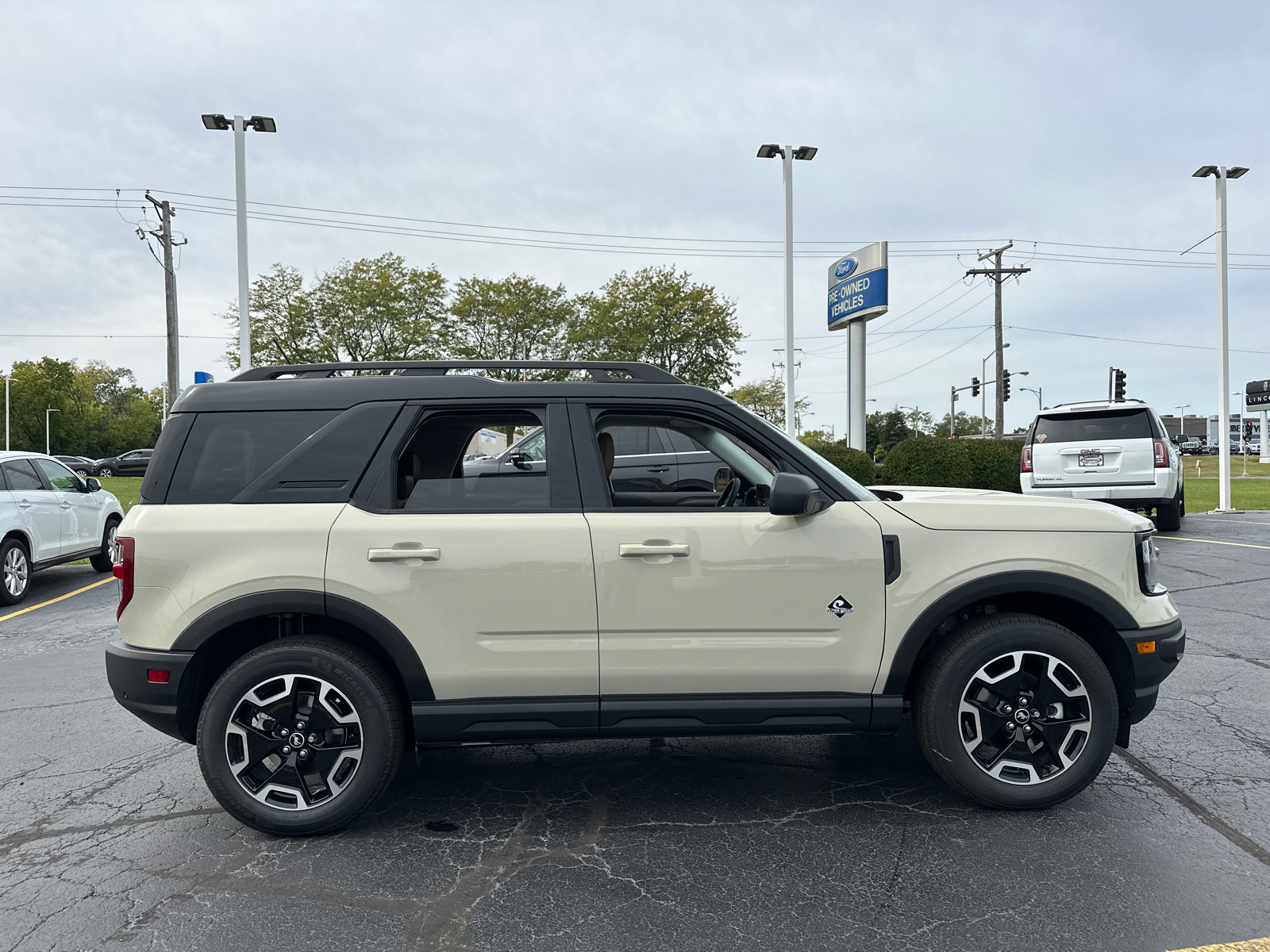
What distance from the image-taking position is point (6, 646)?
742 centimetres

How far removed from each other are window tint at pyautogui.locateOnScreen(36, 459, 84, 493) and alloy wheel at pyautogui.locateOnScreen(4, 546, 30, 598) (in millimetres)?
1236

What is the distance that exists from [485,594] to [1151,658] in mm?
2759

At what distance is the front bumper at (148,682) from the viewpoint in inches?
136

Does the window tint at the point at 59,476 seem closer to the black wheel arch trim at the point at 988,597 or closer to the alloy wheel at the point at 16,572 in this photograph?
the alloy wheel at the point at 16,572

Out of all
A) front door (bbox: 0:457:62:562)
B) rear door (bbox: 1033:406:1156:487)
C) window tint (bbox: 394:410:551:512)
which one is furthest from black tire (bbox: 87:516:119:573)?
rear door (bbox: 1033:406:1156:487)

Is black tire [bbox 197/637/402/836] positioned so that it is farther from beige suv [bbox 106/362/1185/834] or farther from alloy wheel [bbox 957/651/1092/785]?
alloy wheel [bbox 957/651/1092/785]

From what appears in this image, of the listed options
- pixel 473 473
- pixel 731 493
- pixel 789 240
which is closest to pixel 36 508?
pixel 473 473

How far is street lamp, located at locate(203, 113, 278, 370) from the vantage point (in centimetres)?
1859

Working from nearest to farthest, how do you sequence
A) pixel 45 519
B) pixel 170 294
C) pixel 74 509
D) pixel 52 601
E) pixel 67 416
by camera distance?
pixel 52 601
pixel 45 519
pixel 74 509
pixel 170 294
pixel 67 416

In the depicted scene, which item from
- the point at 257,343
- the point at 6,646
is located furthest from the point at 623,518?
the point at 257,343

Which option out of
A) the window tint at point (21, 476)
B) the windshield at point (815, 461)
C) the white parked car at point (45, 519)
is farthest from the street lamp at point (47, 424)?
the windshield at point (815, 461)

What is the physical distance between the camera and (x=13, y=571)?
9422 millimetres

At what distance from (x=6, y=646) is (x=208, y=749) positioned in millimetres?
5448

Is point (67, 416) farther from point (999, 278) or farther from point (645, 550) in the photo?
point (645, 550)
